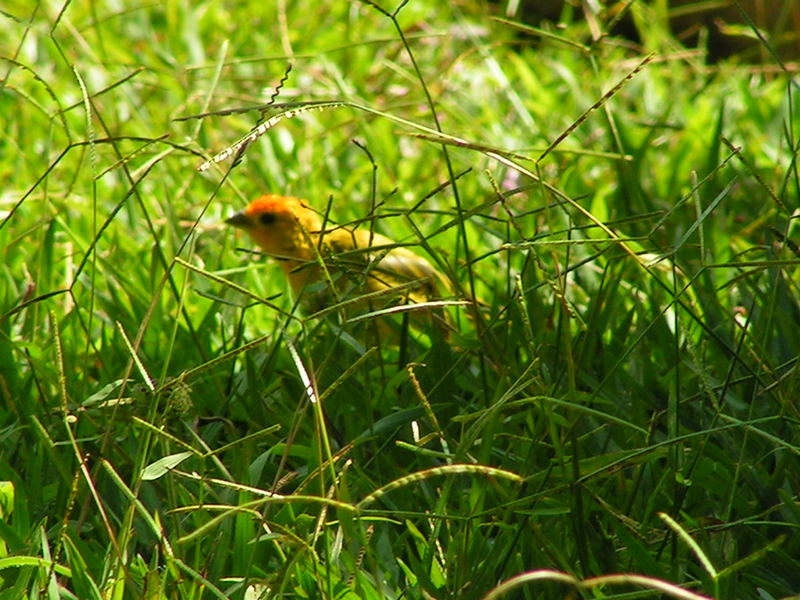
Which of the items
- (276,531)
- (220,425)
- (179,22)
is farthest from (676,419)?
(179,22)

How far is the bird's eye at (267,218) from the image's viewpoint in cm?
345

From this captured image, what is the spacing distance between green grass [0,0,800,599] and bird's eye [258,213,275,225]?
0.46ft

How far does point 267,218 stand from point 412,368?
1340mm

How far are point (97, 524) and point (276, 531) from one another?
0.36 meters

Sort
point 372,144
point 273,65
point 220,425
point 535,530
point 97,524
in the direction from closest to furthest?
point 535,530
point 97,524
point 220,425
point 372,144
point 273,65

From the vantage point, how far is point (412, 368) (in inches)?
87.2

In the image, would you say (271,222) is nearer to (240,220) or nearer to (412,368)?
(240,220)

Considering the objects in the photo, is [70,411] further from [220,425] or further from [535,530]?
[535,530]

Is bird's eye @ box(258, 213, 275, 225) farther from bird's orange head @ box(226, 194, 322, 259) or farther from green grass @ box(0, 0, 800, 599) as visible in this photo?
green grass @ box(0, 0, 800, 599)

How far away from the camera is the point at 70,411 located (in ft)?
7.17

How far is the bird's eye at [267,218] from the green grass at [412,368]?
0.14m

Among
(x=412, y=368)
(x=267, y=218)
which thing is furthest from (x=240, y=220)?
(x=412, y=368)

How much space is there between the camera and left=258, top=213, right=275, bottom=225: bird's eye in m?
3.45

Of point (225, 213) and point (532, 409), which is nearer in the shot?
point (532, 409)
